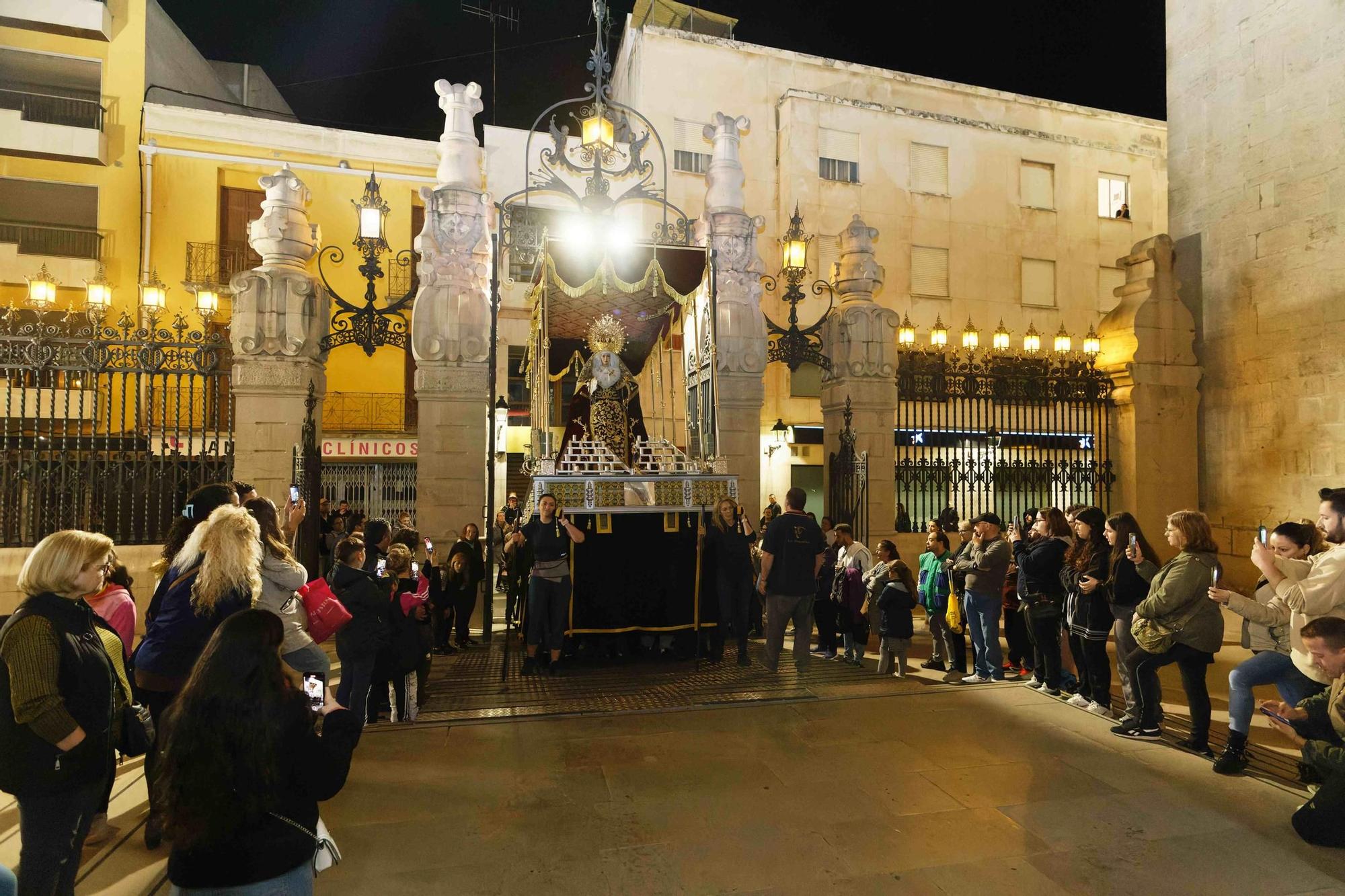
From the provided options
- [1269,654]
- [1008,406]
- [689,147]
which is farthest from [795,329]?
[689,147]

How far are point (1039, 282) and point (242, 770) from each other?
26.0 m

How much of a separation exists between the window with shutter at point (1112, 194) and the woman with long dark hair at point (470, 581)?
2469 cm

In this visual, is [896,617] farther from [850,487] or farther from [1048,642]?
[850,487]

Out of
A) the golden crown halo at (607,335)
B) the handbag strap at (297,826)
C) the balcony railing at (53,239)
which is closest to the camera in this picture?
the handbag strap at (297,826)

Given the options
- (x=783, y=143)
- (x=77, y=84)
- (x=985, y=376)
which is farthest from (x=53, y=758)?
(x=77, y=84)

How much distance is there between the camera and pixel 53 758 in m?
2.76

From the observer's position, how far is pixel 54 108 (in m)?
18.5

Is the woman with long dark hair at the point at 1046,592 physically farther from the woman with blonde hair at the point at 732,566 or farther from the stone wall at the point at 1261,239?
the stone wall at the point at 1261,239

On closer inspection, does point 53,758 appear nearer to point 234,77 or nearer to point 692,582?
point 692,582

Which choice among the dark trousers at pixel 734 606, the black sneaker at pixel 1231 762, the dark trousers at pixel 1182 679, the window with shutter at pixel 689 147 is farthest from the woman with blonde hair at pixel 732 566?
the window with shutter at pixel 689 147

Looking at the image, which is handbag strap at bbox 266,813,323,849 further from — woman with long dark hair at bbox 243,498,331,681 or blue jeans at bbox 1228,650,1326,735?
blue jeans at bbox 1228,650,1326,735

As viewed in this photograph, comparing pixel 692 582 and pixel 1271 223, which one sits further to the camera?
pixel 1271 223

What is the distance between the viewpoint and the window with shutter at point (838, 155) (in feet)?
70.7

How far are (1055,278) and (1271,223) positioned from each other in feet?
46.1
